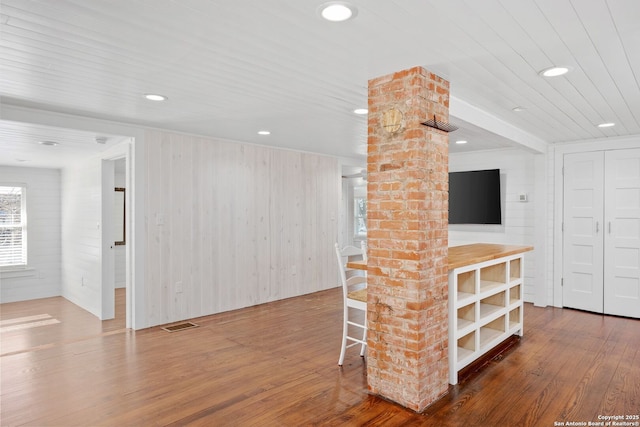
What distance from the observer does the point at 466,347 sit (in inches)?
132

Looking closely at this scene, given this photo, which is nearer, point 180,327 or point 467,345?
point 467,345

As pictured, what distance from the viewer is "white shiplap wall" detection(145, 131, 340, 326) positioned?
181 inches

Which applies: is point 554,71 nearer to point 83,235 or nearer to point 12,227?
point 83,235

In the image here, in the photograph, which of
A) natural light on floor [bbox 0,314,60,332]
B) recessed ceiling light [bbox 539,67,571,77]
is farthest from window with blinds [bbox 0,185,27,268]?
recessed ceiling light [bbox 539,67,571,77]

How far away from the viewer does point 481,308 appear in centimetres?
374

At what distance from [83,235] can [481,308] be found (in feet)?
18.0

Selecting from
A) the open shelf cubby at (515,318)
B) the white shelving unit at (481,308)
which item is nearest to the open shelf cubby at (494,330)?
the white shelving unit at (481,308)

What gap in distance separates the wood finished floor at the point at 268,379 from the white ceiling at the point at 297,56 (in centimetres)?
223

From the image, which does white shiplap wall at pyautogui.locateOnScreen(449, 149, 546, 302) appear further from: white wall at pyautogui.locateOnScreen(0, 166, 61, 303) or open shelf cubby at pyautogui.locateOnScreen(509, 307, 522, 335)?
white wall at pyautogui.locateOnScreen(0, 166, 61, 303)

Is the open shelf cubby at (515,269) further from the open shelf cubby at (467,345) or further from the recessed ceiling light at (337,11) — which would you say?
the recessed ceiling light at (337,11)

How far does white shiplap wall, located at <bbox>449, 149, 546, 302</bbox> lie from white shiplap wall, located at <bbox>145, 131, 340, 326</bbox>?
2.41 metres

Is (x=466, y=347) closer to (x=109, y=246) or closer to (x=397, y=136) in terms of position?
(x=397, y=136)

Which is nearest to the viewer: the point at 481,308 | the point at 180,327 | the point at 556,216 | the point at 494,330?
the point at 481,308

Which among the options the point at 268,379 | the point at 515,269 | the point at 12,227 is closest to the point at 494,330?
the point at 515,269
